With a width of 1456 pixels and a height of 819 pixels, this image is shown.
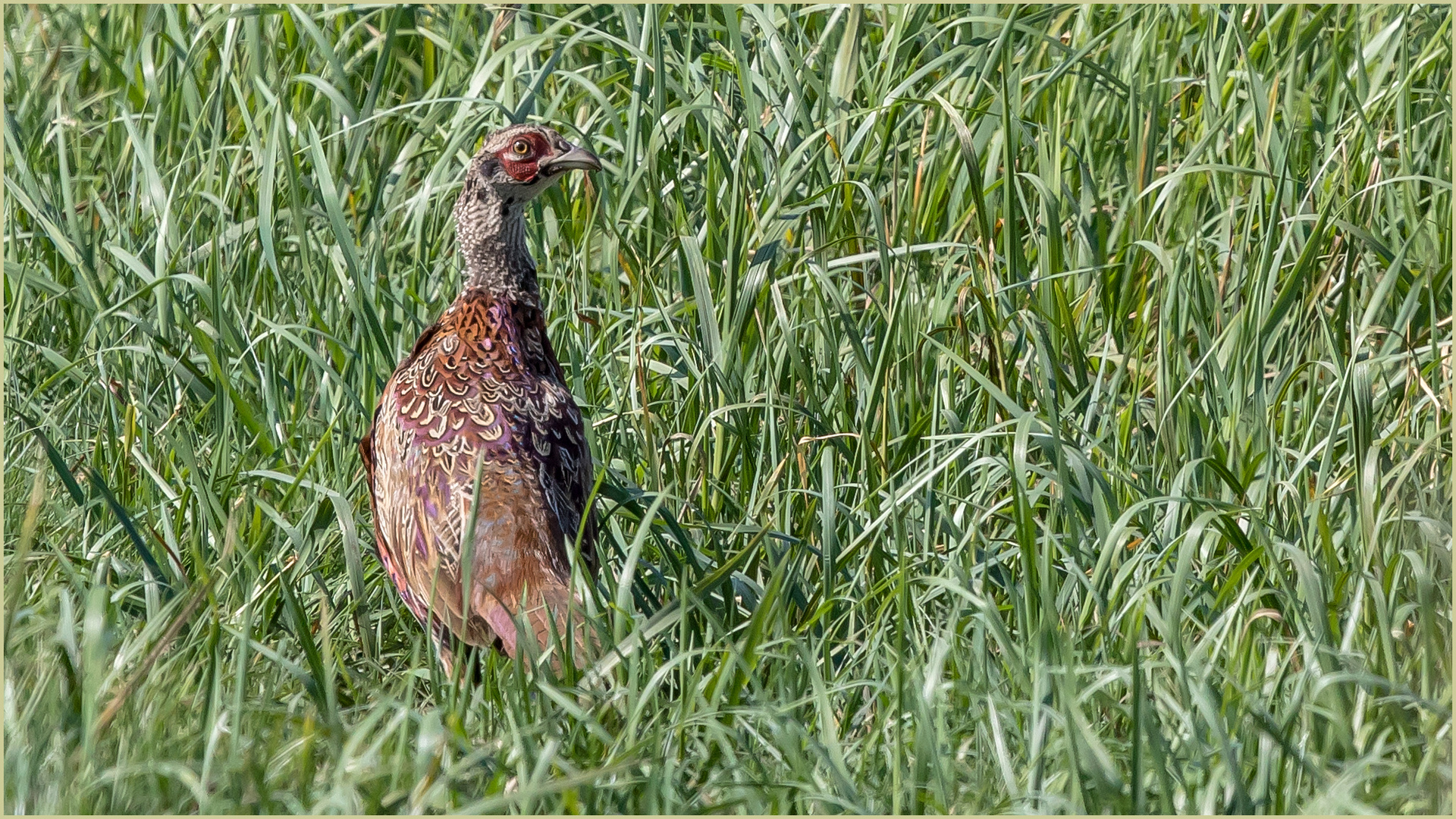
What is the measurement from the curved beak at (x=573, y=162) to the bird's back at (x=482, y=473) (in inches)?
14.8

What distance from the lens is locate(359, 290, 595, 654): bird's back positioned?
388 centimetres

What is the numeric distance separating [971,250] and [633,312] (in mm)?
1028

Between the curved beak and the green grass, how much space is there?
15.5 inches

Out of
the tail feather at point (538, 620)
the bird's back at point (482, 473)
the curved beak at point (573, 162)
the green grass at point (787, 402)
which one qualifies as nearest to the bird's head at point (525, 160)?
the curved beak at point (573, 162)

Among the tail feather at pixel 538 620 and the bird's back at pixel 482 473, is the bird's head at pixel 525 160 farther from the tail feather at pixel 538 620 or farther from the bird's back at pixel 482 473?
the tail feather at pixel 538 620

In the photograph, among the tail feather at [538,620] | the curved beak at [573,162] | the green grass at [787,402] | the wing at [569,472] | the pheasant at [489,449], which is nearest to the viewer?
the green grass at [787,402]

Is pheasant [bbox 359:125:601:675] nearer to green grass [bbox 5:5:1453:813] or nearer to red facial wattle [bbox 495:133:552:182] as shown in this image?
red facial wattle [bbox 495:133:552:182]

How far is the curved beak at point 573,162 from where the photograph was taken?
435 centimetres

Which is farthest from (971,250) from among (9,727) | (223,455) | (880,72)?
(9,727)

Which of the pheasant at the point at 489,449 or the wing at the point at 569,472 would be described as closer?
the pheasant at the point at 489,449

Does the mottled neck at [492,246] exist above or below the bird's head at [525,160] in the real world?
below

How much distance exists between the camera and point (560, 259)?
545 cm

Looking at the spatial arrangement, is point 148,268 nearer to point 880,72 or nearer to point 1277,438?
point 880,72

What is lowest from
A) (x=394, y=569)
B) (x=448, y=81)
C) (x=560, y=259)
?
(x=394, y=569)
